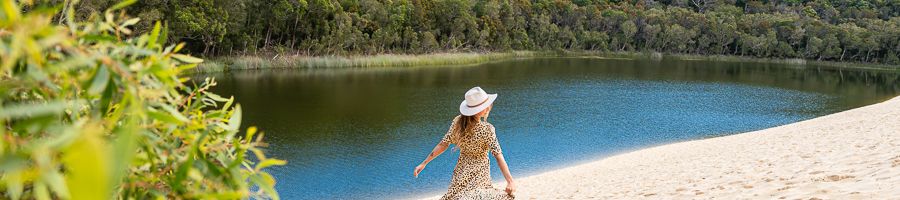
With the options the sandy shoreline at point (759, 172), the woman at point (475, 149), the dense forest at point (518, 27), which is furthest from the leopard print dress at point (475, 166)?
the dense forest at point (518, 27)

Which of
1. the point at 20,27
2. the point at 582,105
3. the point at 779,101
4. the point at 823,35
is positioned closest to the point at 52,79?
the point at 20,27

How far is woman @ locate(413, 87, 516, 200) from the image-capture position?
438 cm

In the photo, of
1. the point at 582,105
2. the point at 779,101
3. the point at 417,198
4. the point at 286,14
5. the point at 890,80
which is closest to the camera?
the point at 417,198

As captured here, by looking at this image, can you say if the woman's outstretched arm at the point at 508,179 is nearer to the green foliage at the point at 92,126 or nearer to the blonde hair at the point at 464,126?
the blonde hair at the point at 464,126

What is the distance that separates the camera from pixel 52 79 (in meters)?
1.05

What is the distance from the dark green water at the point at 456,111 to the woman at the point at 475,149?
6.83 m

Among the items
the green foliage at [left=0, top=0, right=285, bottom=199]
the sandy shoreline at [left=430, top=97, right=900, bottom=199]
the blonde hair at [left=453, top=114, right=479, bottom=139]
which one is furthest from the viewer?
the sandy shoreline at [left=430, top=97, right=900, bottom=199]

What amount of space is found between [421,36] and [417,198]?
36426mm

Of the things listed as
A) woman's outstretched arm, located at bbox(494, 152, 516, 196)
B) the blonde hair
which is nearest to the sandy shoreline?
woman's outstretched arm, located at bbox(494, 152, 516, 196)

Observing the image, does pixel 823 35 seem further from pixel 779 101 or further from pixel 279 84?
pixel 279 84

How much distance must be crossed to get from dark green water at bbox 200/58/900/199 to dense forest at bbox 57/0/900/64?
3.63 meters

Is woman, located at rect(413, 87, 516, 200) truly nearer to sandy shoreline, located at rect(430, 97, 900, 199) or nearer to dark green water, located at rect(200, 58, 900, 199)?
sandy shoreline, located at rect(430, 97, 900, 199)

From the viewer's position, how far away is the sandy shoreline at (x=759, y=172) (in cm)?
574

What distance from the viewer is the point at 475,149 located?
452 cm
